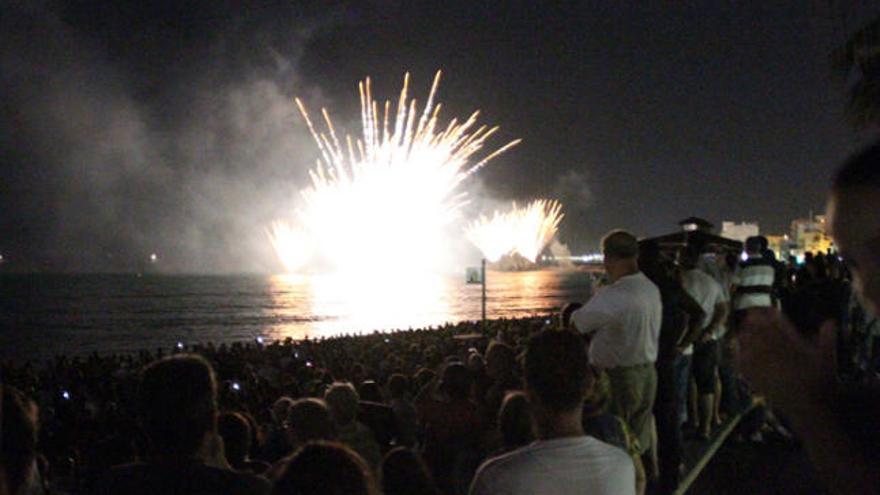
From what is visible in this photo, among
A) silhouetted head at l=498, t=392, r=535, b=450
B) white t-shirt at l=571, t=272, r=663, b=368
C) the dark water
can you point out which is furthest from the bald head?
the dark water

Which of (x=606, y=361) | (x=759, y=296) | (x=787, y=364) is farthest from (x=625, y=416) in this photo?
(x=787, y=364)

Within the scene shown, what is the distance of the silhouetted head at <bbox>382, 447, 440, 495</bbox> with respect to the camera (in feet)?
15.3

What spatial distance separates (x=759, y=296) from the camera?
8.32 meters

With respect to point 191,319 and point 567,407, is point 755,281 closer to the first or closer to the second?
point 567,407

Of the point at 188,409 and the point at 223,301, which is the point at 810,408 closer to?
the point at 188,409

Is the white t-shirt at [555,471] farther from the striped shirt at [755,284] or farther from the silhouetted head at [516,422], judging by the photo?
the striped shirt at [755,284]

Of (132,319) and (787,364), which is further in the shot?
(132,319)

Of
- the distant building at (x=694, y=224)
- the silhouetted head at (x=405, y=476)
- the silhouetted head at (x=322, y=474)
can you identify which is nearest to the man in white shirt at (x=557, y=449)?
the silhouetted head at (x=322, y=474)

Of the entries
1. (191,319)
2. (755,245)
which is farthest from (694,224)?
(191,319)

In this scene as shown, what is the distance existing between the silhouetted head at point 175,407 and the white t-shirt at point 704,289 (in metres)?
5.51

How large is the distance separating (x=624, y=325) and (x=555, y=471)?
8.58 feet

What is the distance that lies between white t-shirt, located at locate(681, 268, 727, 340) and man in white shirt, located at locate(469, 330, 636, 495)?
4454 mm

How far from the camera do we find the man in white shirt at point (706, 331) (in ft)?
25.2

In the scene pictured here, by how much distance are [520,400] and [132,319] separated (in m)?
113
